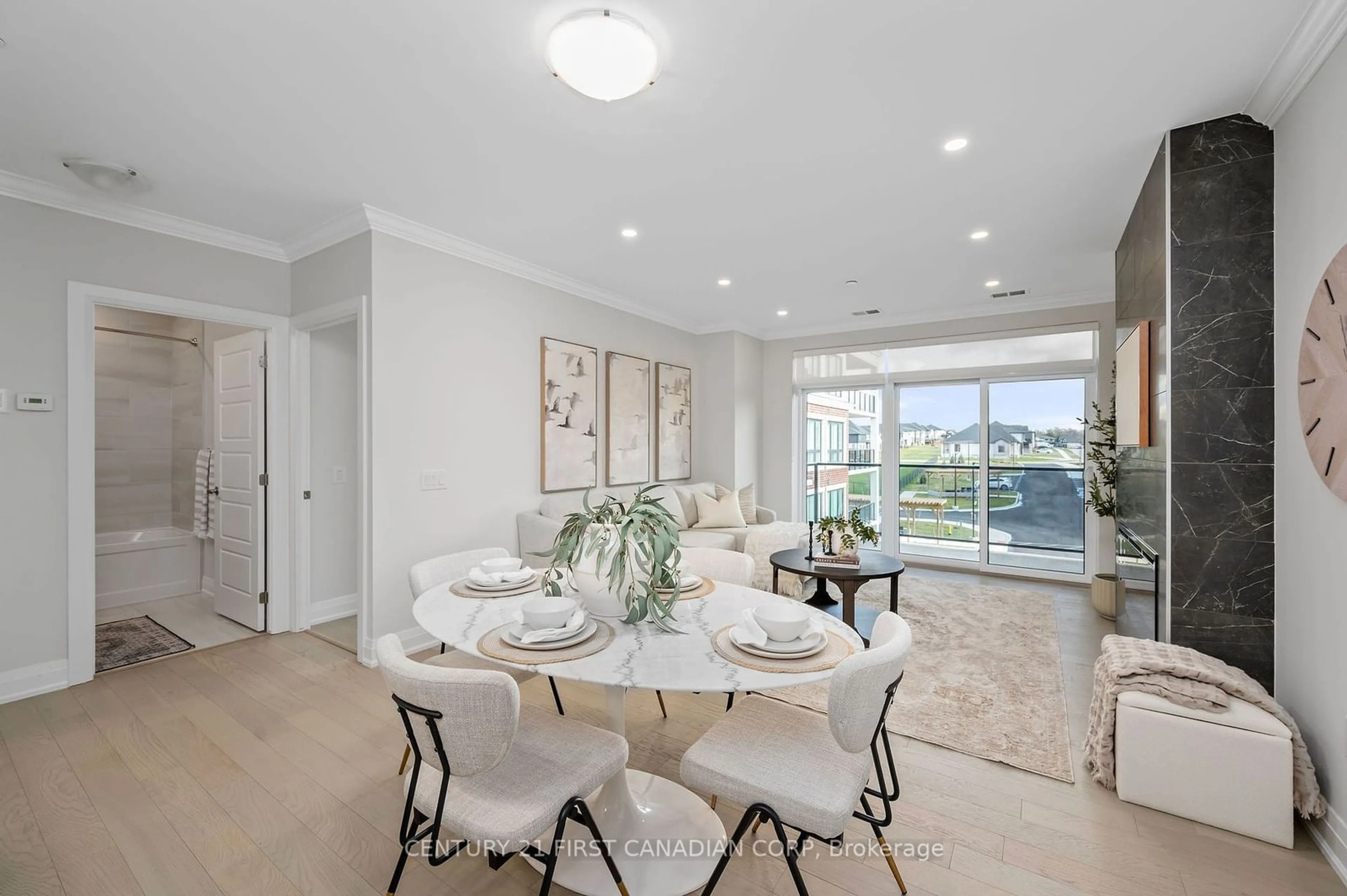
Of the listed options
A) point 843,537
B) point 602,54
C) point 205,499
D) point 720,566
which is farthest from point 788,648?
point 205,499

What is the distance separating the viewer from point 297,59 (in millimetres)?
1977

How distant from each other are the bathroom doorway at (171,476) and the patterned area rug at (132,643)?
13 millimetres

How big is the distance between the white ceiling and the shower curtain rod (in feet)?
7.33

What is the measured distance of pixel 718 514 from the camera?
545 centimetres

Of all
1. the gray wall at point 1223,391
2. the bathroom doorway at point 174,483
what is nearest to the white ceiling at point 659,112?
the gray wall at point 1223,391

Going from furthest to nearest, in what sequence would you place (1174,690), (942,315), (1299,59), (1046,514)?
(942,315) < (1046,514) < (1174,690) < (1299,59)

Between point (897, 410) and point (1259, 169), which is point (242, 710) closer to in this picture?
point (1259, 169)

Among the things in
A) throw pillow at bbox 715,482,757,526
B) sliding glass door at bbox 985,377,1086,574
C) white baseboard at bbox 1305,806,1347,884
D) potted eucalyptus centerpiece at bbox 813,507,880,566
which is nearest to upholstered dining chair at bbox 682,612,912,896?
white baseboard at bbox 1305,806,1347,884

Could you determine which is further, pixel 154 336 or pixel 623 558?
pixel 154 336

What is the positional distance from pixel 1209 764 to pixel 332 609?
479cm

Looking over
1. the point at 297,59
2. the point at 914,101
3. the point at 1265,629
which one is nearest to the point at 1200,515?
the point at 1265,629

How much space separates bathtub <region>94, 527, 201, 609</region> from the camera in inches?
174

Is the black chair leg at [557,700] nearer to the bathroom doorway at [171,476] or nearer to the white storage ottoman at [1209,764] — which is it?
the white storage ottoman at [1209,764]

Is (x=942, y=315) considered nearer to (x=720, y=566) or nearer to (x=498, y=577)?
(x=720, y=566)
